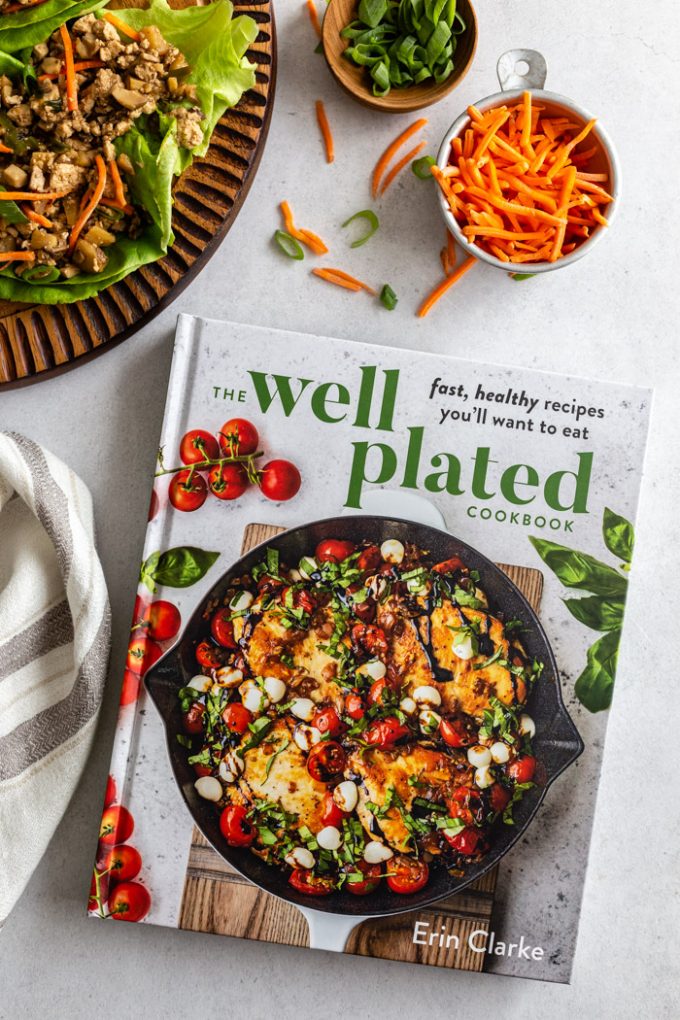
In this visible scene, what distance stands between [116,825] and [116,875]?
0.07 meters

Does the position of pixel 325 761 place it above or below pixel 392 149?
→ below

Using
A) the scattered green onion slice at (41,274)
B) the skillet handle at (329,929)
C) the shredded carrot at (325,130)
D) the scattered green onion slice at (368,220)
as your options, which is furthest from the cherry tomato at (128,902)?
the shredded carrot at (325,130)

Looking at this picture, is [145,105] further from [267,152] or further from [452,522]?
Result: [452,522]

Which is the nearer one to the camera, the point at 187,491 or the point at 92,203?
the point at 92,203

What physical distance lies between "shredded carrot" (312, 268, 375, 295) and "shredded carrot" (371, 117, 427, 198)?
0.42ft

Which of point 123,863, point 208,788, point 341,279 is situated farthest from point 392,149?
point 123,863

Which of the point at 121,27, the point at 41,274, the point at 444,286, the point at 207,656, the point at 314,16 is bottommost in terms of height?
the point at 207,656

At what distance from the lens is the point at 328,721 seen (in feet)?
3.63

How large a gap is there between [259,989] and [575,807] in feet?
1.65


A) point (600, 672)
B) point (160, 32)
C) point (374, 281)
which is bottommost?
point (600, 672)

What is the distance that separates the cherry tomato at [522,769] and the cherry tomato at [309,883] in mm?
282

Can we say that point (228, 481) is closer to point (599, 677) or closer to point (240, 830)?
A: point (240, 830)

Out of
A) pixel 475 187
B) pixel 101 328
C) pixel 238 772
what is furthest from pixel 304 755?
pixel 475 187

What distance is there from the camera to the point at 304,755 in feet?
3.62
